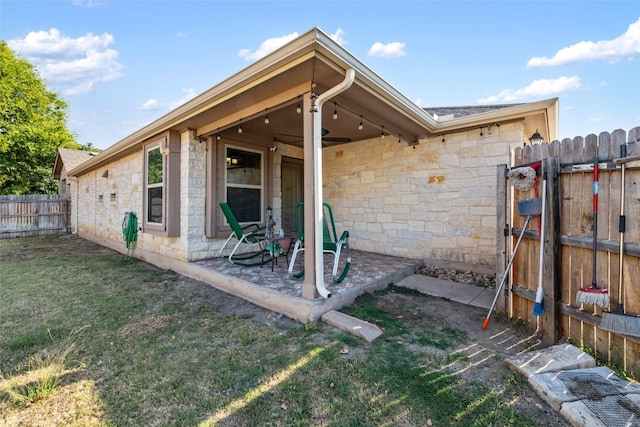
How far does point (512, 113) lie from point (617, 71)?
5.68m

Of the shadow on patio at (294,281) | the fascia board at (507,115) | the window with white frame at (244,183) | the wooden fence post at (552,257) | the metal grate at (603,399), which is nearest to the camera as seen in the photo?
the metal grate at (603,399)

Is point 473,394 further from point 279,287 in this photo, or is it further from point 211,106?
point 211,106

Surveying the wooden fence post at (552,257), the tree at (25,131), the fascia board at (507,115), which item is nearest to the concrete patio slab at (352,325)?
the wooden fence post at (552,257)

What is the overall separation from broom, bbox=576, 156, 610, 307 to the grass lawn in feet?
2.56

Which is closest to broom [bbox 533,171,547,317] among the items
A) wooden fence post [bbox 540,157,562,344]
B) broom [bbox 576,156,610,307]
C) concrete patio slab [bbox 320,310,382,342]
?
wooden fence post [bbox 540,157,562,344]

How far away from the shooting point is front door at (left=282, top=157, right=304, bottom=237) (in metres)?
6.20

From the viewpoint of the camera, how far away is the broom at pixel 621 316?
1.69 meters

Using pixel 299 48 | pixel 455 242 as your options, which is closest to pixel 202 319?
pixel 299 48

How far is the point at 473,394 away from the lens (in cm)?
161

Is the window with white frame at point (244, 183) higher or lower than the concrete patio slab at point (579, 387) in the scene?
higher

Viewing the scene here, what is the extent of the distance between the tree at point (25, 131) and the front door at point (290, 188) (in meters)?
17.0

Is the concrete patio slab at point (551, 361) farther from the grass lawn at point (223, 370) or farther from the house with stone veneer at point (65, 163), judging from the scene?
the house with stone veneer at point (65, 163)

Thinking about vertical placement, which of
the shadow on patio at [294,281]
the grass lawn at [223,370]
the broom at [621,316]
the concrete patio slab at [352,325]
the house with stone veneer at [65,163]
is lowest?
the grass lawn at [223,370]

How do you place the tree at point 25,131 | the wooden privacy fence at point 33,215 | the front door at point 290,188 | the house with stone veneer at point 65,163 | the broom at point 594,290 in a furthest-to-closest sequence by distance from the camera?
1. the tree at point 25,131
2. the house with stone veneer at point 65,163
3. the wooden privacy fence at point 33,215
4. the front door at point 290,188
5. the broom at point 594,290
